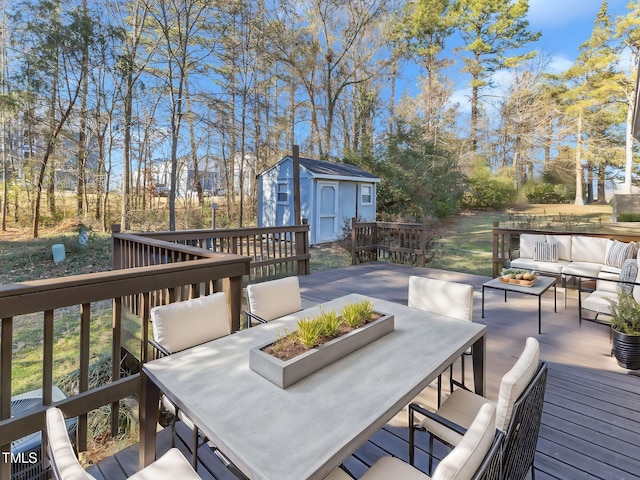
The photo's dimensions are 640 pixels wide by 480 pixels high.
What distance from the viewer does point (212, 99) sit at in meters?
10.2

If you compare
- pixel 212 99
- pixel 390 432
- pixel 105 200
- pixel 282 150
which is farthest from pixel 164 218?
pixel 390 432

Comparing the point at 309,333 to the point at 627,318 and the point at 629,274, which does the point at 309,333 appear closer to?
the point at 627,318

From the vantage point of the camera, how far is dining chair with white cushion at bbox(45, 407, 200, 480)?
2.71 feet

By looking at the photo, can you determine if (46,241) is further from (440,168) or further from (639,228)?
(639,228)

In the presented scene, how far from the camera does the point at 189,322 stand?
74.5 inches

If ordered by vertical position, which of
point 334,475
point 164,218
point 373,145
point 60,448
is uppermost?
point 373,145

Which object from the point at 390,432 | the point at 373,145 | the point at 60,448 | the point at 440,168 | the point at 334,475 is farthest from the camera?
the point at 373,145

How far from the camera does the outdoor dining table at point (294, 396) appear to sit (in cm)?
102

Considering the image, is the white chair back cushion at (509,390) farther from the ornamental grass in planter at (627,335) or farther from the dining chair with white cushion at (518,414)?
the ornamental grass in planter at (627,335)

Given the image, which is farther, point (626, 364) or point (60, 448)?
point (626, 364)

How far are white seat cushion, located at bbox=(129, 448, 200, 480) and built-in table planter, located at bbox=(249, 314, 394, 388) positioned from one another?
0.41 metres

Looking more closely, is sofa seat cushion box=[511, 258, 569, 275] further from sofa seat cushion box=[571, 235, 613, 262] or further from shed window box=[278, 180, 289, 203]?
shed window box=[278, 180, 289, 203]

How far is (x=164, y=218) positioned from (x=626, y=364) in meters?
11.7

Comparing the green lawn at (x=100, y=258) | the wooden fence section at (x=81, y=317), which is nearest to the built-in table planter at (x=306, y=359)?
the wooden fence section at (x=81, y=317)
